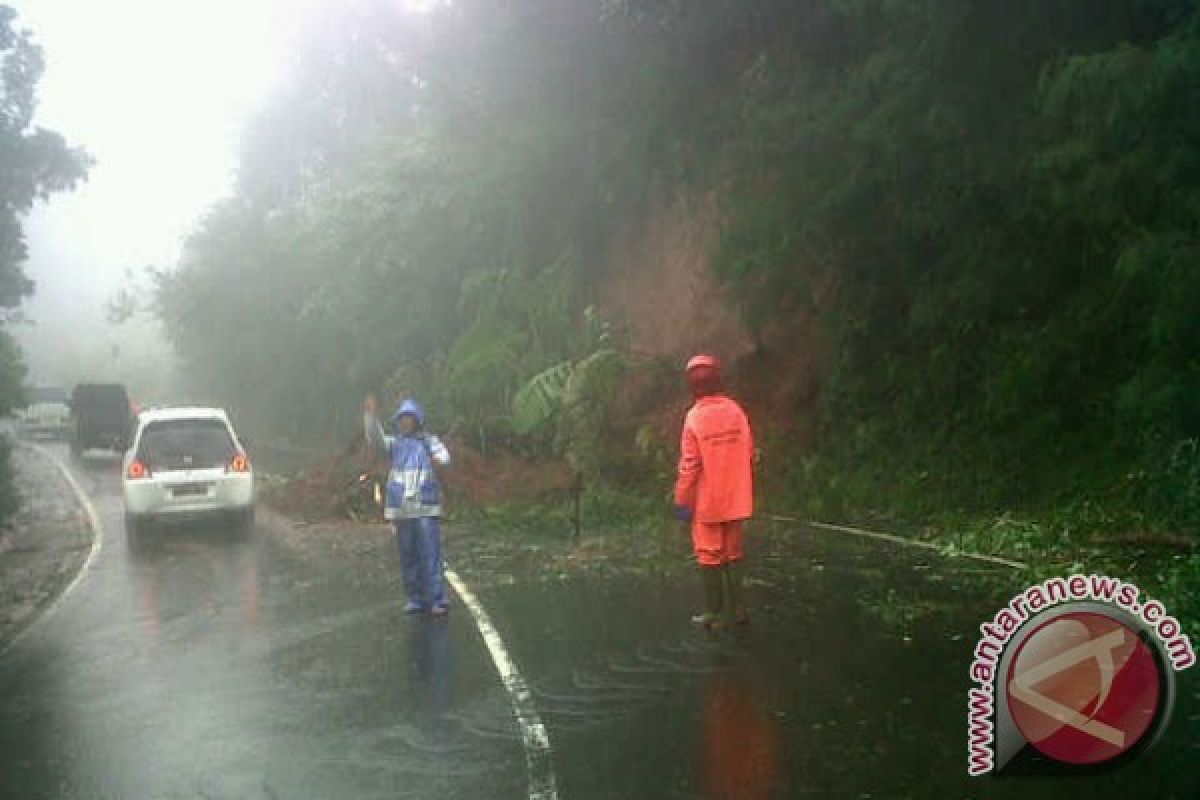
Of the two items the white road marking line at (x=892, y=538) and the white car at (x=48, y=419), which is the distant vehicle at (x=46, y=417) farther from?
the white road marking line at (x=892, y=538)

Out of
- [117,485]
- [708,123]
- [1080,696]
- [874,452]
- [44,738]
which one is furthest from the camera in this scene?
[117,485]

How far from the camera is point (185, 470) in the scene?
1667 cm

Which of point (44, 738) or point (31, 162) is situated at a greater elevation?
point (31, 162)

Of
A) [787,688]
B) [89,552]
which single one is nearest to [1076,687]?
[787,688]

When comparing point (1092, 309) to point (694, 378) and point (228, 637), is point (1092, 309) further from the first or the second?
point (228, 637)

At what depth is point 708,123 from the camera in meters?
19.6

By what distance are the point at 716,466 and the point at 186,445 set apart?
10.8 metres

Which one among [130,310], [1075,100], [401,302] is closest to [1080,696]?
[1075,100]

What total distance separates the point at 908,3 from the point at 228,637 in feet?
31.7

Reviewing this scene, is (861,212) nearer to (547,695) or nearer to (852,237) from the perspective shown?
(852,237)

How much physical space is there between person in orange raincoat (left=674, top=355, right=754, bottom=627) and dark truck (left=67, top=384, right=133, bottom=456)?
101ft

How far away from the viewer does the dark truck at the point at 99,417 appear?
Answer: 120 feet

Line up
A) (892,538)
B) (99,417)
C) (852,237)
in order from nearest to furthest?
(892,538), (852,237), (99,417)

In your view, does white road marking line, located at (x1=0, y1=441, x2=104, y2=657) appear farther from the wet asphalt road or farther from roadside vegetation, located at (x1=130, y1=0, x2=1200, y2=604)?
roadside vegetation, located at (x1=130, y1=0, x2=1200, y2=604)
